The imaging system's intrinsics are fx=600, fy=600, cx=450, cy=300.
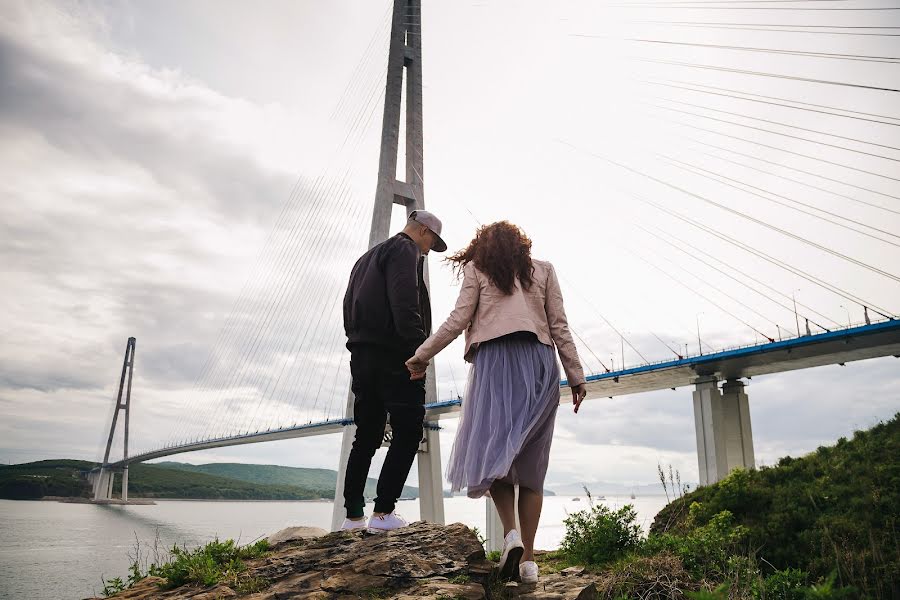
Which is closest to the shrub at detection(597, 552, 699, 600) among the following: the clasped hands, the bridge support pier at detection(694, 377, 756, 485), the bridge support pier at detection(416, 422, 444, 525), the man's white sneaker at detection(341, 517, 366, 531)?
the clasped hands

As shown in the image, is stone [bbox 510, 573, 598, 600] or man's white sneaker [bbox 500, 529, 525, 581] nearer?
stone [bbox 510, 573, 598, 600]

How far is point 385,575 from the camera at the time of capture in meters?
2.59

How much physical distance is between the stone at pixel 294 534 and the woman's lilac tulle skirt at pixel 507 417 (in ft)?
3.84

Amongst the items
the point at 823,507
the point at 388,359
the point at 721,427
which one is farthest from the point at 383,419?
the point at 721,427

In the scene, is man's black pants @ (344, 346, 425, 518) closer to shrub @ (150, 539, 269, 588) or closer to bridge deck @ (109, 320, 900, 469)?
shrub @ (150, 539, 269, 588)

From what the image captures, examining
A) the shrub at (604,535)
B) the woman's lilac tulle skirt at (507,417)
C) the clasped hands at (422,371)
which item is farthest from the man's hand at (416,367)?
the shrub at (604,535)

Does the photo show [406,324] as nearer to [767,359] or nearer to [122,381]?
[767,359]

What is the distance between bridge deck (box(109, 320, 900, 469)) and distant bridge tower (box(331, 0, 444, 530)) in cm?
209

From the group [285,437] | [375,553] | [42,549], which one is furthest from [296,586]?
[285,437]

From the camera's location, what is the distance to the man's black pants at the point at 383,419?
319 cm

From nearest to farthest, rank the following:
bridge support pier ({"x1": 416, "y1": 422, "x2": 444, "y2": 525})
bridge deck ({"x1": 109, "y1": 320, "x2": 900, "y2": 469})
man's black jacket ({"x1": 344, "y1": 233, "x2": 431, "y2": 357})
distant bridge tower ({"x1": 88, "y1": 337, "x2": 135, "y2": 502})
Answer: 1. man's black jacket ({"x1": 344, "y1": 233, "x2": 431, "y2": 357})
2. bridge deck ({"x1": 109, "y1": 320, "x2": 900, "y2": 469})
3. bridge support pier ({"x1": 416, "y1": 422, "x2": 444, "y2": 525})
4. distant bridge tower ({"x1": 88, "y1": 337, "x2": 135, "y2": 502})

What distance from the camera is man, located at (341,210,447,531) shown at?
3.19 metres

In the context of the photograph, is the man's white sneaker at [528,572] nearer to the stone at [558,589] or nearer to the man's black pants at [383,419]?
the stone at [558,589]

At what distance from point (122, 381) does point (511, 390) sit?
66.0 metres
